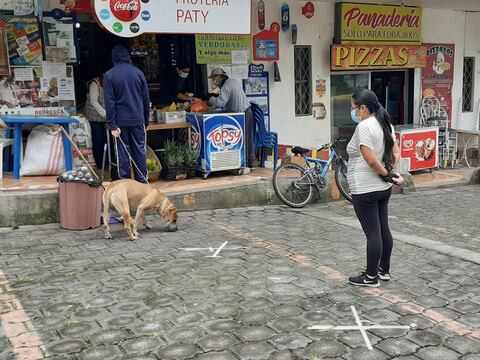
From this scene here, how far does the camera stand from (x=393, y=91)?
43.5 ft

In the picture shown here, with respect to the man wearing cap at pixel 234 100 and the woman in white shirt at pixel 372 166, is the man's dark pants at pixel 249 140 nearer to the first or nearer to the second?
A: the man wearing cap at pixel 234 100

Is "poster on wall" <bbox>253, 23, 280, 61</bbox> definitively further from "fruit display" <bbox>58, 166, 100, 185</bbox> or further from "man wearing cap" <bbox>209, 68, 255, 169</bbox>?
"fruit display" <bbox>58, 166, 100, 185</bbox>

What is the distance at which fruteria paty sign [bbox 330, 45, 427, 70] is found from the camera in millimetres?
11359

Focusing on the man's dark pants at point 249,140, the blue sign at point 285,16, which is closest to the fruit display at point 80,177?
the man's dark pants at point 249,140

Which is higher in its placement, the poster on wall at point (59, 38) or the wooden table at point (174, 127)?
the poster on wall at point (59, 38)

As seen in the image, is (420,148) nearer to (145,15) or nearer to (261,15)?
(261,15)

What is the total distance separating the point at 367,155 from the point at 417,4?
9.10 m

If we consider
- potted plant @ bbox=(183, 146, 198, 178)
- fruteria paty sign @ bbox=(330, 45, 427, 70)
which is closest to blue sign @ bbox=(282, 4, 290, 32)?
fruteria paty sign @ bbox=(330, 45, 427, 70)

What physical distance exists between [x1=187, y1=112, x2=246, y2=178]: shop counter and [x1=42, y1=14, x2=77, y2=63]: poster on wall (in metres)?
2.08

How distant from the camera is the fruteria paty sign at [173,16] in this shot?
708 cm

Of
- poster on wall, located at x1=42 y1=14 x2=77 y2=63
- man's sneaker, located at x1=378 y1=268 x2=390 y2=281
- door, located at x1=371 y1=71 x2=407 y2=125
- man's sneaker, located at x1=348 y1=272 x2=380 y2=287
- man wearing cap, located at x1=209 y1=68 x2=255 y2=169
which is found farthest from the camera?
door, located at x1=371 y1=71 x2=407 y2=125

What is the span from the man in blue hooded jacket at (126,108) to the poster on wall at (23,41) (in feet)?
6.46

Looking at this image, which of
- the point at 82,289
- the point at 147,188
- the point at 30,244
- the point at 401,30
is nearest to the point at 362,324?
the point at 82,289

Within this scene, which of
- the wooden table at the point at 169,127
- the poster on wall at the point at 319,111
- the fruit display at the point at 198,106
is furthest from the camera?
the poster on wall at the point at 319,111
